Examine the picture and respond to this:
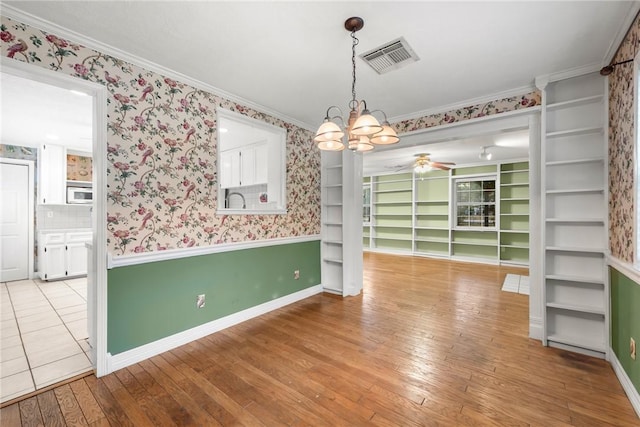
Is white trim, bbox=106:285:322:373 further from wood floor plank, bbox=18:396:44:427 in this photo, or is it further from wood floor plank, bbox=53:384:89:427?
wood floor plank, bbox=18:396:44:427

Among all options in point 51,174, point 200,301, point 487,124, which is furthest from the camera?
point 51,174

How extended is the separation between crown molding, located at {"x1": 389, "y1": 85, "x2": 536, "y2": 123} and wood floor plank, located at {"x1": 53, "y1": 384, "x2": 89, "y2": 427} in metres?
4.10

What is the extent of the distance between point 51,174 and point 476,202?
923 cm

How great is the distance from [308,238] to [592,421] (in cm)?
318

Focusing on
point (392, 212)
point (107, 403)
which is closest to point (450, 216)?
point (392, 212)

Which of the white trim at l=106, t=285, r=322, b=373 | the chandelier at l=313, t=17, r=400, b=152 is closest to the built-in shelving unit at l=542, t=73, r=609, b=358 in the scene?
the chandelier at l=313, t=17, r=400, b=152

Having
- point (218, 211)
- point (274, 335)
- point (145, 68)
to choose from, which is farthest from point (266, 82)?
point (274, 335)

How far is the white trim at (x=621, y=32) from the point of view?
66.0 inches

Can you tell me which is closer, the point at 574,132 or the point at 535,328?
the point at 574,132

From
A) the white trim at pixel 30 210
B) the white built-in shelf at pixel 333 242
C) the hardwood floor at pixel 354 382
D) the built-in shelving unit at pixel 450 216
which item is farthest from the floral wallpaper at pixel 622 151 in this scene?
the white trim at pixel 30 210

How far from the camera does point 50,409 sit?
1.75 meters

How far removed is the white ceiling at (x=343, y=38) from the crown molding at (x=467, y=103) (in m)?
0.03

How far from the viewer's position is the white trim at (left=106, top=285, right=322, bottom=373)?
222 centimetres

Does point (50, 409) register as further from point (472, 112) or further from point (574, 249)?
point (472, 112)
